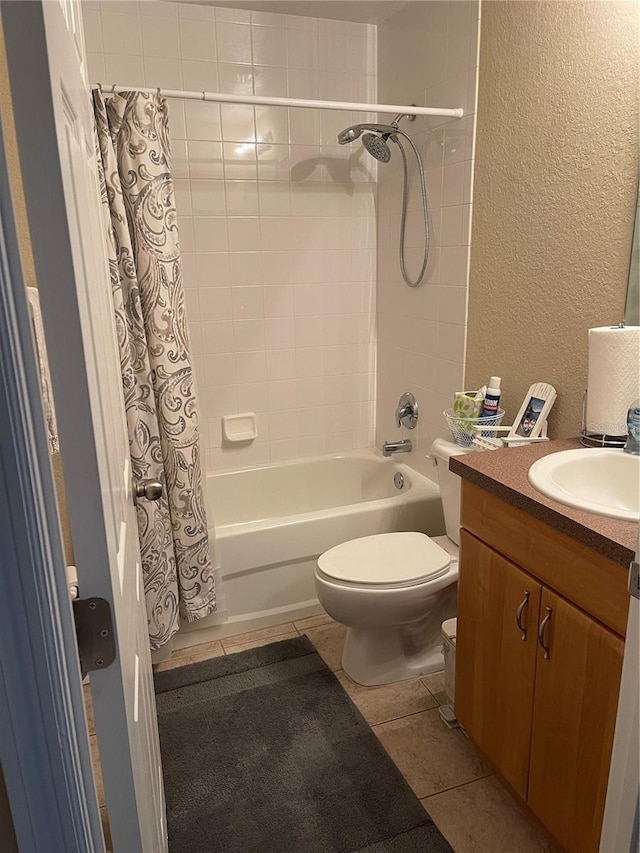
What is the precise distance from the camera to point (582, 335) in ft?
5.63

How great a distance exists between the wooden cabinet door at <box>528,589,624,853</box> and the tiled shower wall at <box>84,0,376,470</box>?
1769 mm

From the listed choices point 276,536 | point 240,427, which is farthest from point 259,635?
point 240,427

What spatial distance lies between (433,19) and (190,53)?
93 centimetres

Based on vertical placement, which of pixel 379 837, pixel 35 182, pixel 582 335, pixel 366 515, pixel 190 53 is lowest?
pixel 379 837

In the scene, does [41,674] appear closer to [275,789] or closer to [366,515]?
[275,789]

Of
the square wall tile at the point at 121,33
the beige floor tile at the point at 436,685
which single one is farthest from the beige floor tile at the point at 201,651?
the square wall tile at the point at 121,33

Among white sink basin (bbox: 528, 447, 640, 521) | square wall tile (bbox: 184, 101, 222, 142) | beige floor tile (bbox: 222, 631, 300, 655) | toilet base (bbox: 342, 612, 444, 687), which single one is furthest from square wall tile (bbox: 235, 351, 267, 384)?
white sink basin (bbox: 528, 447, 640, 521)

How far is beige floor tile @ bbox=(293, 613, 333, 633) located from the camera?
7.83 feet

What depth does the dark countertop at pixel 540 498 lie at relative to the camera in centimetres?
110

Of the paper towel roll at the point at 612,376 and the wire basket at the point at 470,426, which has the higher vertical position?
the paper towel roll at the point at 612,376

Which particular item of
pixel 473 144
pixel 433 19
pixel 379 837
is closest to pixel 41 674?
pixel 379 837

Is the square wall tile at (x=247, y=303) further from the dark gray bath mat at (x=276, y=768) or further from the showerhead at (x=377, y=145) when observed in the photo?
the dark gray bath mat at (x=276, y=768)

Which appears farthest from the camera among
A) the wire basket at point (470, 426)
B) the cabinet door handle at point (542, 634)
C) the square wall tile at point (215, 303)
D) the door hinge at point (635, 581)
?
the square wall tile at point (215, 303)

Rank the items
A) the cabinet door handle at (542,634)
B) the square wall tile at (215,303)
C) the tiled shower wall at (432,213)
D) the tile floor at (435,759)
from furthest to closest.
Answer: the square wall tile at (215,303)
the tiled shower wall at (432,213)
the tile floor at (435,759)
the cabinet door handle at (542,634)
